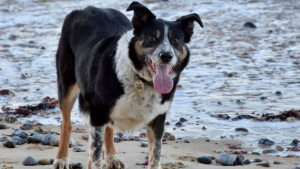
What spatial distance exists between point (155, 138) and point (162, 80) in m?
0.72

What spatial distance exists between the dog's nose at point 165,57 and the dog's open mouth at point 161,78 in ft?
0.45

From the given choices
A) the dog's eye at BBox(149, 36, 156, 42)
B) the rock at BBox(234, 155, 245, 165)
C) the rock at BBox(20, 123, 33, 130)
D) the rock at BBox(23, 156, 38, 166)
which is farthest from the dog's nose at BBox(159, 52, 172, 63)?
the rock at BBox(20, 123, 33, 130)

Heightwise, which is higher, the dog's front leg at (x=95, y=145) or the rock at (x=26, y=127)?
the dog's front leg at (x=95, y=145)

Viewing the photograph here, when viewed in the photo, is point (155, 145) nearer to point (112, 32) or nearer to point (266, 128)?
point (112, 32)

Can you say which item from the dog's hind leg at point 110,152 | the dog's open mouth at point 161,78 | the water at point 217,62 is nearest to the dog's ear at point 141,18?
the dog's open mouth at point 161,78

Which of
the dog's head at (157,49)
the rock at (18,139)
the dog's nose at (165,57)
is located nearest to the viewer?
the dog's nose at (165,57)

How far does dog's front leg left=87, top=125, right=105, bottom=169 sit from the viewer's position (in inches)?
229

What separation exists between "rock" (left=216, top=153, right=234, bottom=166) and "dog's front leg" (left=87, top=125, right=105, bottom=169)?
1463 millimetres

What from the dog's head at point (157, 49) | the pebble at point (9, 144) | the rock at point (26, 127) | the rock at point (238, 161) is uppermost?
the dog's head at point (157, 49)

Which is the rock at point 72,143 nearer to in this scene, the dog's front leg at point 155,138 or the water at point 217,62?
the water at point 217,62

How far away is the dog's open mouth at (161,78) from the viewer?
5.48m

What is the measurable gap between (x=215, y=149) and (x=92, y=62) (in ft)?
7.51

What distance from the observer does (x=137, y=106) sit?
5613 millimetres

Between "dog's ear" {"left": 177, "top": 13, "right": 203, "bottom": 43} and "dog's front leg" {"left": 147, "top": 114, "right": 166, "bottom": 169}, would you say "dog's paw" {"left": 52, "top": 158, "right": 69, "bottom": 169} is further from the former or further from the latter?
"dog's ear" {"left": 177, "top": 13, "right": 203, "bottom": 43}
